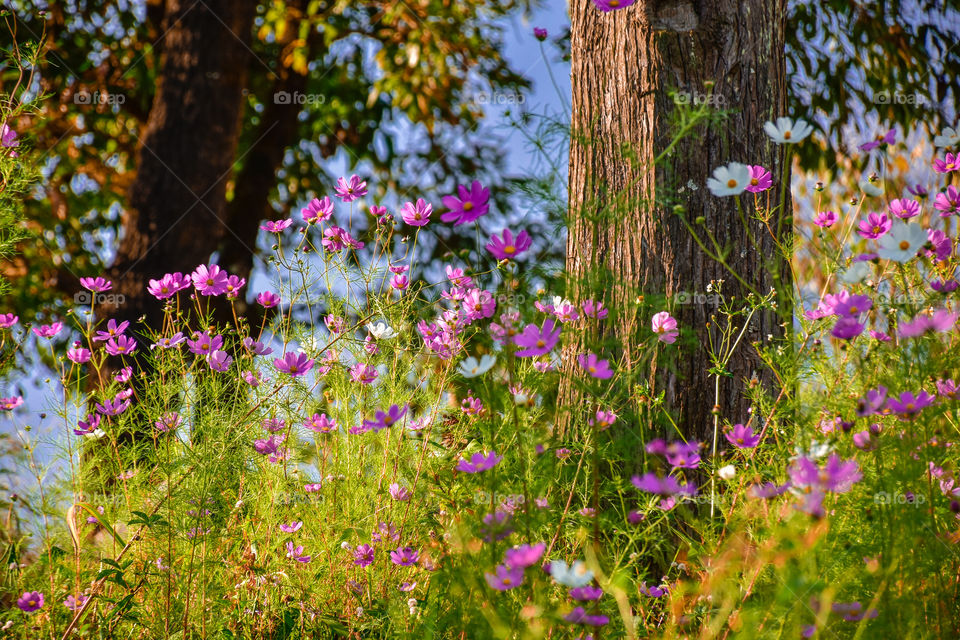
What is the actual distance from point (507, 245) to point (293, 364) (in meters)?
0.82

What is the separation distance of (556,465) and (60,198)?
5.47 m

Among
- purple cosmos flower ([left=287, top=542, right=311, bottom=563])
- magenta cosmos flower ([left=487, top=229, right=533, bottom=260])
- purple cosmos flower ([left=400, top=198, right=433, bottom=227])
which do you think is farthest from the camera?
purple cosmos flower ([left=400, top=198, right=433, bottom=227])

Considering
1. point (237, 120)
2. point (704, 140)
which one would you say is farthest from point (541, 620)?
point (237, 120)

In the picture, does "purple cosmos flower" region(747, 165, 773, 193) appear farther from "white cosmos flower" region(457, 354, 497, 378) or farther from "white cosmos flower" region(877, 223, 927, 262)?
"white cosmos flower" region(457, 354, 497, 378)

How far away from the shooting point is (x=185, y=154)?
176 inches

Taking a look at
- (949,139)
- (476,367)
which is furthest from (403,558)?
(949,139)

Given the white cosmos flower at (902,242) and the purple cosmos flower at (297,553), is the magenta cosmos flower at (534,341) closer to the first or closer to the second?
the white cosmos flower at (902,242)

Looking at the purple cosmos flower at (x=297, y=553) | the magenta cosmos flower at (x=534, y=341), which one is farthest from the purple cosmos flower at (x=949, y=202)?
the purple cosmos flower at (x=297, y=553)

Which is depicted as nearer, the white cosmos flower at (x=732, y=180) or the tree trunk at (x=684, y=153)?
the white cosmos flower at (x=732, y=180)

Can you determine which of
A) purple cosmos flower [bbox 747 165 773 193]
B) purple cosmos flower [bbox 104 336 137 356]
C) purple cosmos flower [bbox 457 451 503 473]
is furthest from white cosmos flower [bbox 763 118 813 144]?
purple cosmos flower [bbox 104 336 137 356]

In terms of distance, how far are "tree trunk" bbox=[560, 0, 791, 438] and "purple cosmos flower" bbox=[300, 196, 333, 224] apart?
27.6 inches

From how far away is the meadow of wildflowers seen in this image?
134 centimetres

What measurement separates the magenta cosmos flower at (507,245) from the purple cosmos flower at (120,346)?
127 cm

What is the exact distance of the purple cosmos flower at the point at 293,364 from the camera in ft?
6.28
